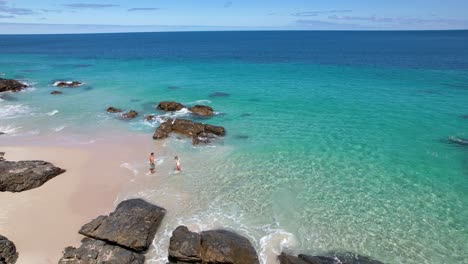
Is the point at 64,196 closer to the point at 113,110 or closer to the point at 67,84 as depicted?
the point at 113,110

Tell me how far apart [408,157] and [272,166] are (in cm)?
1195

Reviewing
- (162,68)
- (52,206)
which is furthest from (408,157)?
(162,68)

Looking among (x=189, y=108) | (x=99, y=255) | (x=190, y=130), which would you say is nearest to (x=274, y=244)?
(x=99, y=255)

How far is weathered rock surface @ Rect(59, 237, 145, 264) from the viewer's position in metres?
16.1

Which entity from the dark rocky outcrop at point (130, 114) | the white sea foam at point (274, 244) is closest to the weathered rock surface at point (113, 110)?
the dark rocky outcrop at point (130, 114)

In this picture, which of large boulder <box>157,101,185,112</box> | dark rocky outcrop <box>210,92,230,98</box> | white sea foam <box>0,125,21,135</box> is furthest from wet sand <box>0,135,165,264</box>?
dark rocky outcrop <box>210,92,230,98</box>

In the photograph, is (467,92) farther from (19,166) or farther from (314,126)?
(19,166)

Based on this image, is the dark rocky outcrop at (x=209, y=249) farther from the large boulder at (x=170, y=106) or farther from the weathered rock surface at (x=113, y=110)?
the weathered rock surface at (x=113, y=110)

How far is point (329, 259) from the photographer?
17.0 metres

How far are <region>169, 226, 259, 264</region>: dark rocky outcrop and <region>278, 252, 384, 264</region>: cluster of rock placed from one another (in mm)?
1524

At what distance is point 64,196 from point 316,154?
2003 cm

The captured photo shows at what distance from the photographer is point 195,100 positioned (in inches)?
1933

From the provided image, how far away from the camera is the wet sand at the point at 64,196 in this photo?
59.7 ft

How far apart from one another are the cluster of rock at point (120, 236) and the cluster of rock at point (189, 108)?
21975 mm
